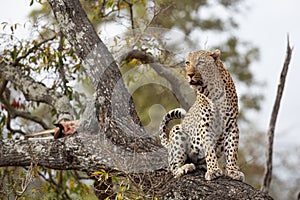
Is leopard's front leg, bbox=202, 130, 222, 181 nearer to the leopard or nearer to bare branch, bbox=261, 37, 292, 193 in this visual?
the leopard

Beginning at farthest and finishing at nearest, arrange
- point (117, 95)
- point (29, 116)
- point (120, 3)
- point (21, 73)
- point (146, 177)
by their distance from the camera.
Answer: point (120, 3) → point (29, 116) → point (21, 73) → point (117, 95) → point (146, 177)

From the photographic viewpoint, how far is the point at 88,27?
421cm

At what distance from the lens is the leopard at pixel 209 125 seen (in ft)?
11.1

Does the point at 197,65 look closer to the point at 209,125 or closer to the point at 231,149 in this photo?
the point at 209,125

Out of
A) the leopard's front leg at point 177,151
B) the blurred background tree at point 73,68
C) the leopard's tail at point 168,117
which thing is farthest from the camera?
the blurred background tree at point 73,68

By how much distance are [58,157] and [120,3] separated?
245 cm

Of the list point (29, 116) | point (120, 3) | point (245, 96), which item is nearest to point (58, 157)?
point (29, 116)

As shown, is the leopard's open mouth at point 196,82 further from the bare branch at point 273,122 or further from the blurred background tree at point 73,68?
the bare branch at point 273,122

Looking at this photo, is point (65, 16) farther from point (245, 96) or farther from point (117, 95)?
point (245, 96)

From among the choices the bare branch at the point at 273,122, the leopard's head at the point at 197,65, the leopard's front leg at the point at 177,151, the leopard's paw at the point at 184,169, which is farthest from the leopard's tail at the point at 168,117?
the bare branch at the point at 273,122

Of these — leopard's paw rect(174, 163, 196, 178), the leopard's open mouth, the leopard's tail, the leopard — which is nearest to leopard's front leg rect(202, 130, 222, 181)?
the leopard

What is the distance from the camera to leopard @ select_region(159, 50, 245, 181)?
11.1ft

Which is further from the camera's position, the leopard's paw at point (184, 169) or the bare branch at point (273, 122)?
the bare branch at point (273, 122)

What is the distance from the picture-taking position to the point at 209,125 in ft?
11.4
